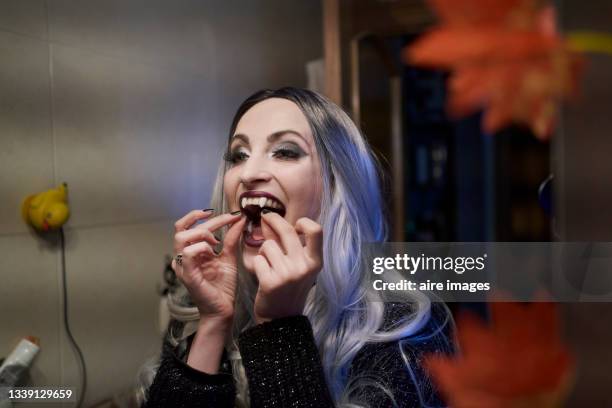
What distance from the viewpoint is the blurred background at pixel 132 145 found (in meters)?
0.59

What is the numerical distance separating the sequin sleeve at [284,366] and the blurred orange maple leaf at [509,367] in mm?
327

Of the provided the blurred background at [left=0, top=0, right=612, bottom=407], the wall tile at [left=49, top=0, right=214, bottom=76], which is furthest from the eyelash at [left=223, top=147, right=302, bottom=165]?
the wall tile at [left=49, top=0, right=214, bottom=76]

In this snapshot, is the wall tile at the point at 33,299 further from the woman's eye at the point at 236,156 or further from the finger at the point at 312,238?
the finger at the point at 312,238

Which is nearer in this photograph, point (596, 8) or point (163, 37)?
point (596, 8)

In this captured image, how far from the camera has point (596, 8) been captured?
0.55m

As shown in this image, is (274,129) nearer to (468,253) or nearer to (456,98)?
(468,253)

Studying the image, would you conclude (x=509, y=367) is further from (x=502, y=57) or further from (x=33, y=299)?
(x=33, y=299)

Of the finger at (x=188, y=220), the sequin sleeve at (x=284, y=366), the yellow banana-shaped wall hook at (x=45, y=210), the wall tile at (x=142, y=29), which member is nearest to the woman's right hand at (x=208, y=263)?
the finger at (x=188, y=220)

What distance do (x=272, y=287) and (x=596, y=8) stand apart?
1.54 ft

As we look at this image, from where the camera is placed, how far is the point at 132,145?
818 mm

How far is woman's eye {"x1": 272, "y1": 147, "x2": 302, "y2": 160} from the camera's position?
624 millimetres

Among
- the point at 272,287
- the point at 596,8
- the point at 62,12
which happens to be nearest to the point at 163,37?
the point at 62,12

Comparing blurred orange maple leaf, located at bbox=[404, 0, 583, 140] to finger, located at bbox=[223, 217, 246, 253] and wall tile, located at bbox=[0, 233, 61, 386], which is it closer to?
finger, located at bbox=[223, 217, 246, 253]

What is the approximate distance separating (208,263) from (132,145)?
30 centimetres
